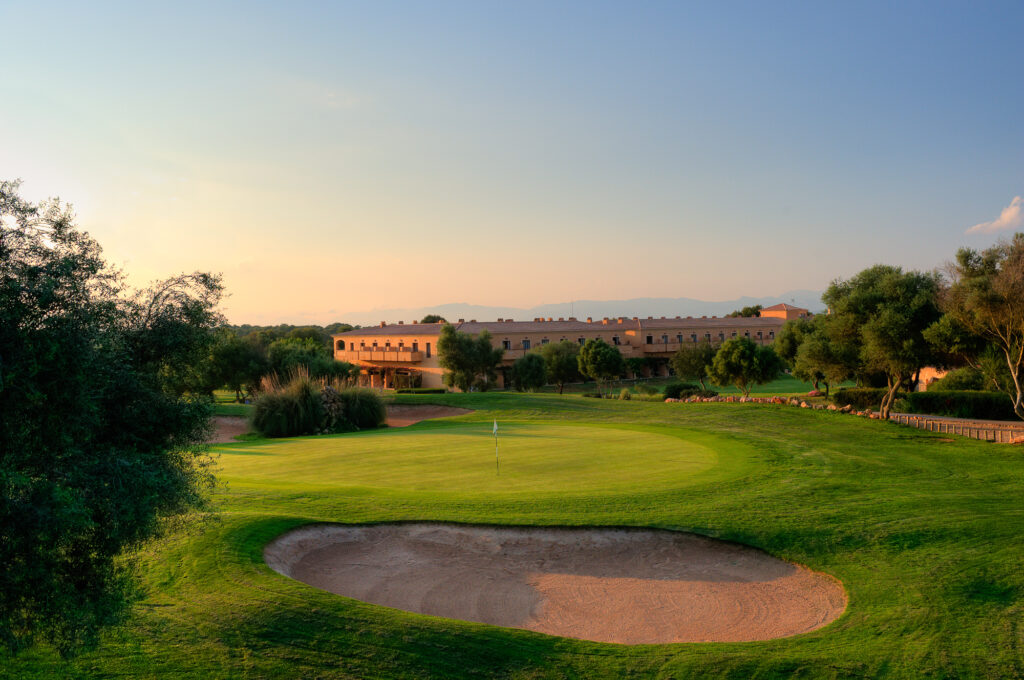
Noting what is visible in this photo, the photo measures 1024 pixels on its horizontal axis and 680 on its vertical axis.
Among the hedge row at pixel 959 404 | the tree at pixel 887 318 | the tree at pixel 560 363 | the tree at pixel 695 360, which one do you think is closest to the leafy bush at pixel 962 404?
the hedge row at pixel 959 404

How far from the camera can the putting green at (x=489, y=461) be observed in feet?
52.5

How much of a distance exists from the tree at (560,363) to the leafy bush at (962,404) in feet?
96.6

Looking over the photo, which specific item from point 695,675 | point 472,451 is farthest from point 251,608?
point 472,451

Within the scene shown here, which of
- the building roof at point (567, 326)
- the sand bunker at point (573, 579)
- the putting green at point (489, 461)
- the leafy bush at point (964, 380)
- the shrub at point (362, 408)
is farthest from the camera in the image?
the building roof at point (567, 326)

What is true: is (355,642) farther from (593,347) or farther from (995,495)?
(593,347)

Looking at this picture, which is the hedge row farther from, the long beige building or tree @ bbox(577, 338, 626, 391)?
the long beige building

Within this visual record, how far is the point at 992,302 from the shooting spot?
72.0ft

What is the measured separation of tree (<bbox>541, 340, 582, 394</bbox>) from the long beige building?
7.43m

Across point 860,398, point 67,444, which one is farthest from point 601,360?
point 67,444

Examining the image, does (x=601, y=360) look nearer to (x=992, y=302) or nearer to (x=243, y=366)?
(x=243, y=366)

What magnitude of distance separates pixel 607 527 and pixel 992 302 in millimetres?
17386

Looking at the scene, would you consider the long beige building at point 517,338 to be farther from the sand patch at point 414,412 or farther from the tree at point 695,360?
the sand patch at point 414,412

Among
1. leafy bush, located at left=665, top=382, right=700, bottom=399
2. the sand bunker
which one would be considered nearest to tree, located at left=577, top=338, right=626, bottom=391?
leafy bush, located at left=665, top=382, right=700, bottom=399

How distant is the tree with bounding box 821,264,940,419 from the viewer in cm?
2597
